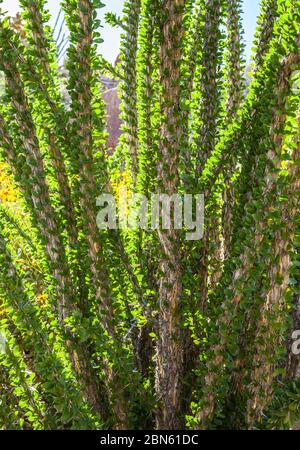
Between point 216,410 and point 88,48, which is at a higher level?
point 88,48

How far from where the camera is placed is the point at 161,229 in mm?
1367

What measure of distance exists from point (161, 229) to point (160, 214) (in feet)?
0.15

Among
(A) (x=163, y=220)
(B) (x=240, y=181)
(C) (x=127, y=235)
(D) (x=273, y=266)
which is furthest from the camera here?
(C) (x=127, y=235)

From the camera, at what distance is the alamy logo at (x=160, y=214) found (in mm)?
1361

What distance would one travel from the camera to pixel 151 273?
5.91ft

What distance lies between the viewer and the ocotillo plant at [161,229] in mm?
1139

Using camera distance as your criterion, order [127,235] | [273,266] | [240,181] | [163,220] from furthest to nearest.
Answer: [127,235], [240,181], [163,220], [273,266]

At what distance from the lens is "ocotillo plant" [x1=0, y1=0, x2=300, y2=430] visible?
114 cm

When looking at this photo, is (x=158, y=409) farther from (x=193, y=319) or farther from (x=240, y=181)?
(x=240, y=181)

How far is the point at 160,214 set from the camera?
1.38 m

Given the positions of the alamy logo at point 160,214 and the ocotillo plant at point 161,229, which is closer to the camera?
the ocotillo plant at point 161,229

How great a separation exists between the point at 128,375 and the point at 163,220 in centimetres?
52

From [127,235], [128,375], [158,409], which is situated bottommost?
[158,409]
